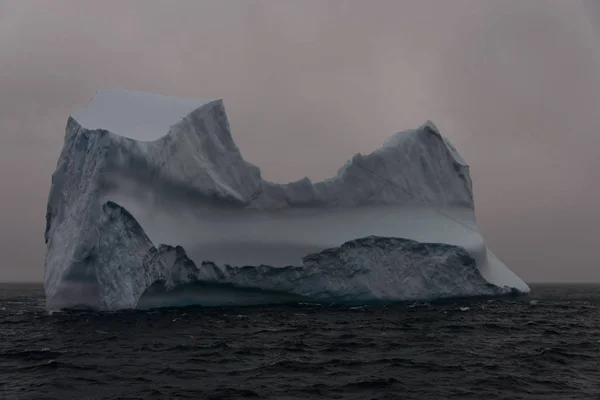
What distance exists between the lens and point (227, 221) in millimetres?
15578

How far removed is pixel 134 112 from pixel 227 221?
4.23 m

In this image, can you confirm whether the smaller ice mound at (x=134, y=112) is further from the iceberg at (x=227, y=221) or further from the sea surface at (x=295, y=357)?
the sea surface at (x=295, y=357)

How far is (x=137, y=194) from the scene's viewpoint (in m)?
13.8

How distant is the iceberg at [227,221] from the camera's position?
13.3m

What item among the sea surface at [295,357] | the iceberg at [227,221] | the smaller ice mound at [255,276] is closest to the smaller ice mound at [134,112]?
the iceberg at [227,221]

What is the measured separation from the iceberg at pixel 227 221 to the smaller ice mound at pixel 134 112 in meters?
0.06

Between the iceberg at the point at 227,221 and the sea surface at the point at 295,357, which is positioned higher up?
the iceberg at the point at 227,221

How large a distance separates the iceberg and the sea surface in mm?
1561

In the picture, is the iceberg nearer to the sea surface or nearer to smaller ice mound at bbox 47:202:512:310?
smaller ice mound at bbox 47:202:512:310

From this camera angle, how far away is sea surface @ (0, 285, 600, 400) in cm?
661

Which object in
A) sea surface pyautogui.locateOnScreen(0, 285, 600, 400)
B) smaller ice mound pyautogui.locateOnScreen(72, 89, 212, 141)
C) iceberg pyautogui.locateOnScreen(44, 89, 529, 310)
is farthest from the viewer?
smaller ice mound pyautogui.locateOnScreen(72, 89, 212, 141)

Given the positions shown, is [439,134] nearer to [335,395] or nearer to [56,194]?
[56,194]

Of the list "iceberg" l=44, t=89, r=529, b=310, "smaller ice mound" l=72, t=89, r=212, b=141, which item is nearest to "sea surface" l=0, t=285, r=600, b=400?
"iceberg" l=44, t=89, r=529, b=310

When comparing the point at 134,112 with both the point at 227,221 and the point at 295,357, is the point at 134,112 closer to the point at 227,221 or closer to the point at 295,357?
the point at 227,221
